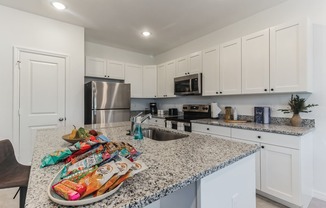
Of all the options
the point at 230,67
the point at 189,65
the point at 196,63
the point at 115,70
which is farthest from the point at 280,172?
the point at 115,70

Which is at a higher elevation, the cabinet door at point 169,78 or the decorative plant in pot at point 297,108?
the cabinet door at point 169,78

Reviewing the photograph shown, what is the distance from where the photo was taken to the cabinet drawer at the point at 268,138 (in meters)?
1.82

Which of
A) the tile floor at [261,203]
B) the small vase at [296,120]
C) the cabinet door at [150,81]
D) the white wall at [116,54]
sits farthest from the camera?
the cabinet door at [150,81]

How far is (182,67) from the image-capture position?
12.4ft

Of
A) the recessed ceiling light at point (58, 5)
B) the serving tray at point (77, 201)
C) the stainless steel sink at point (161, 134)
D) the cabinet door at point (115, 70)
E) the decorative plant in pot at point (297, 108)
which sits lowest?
the stainless steel sink at point (161, 134)

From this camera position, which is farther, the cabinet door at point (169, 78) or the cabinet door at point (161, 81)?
the cabinet door at point (161, 81)

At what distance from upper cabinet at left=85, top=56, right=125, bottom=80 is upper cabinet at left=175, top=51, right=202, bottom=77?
141cm

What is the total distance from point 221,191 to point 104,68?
3.69 metres

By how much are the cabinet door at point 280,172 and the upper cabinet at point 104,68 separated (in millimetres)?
3361

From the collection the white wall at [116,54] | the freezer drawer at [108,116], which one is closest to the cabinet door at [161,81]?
the white wall at [116,54]

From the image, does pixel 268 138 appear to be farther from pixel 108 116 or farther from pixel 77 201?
pixel 108 116

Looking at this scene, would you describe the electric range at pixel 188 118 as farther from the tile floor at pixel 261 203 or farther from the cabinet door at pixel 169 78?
the tile floor at pixel 261 203

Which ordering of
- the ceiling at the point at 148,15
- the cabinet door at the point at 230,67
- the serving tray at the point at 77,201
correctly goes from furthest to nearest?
1. the cabinet door at the point at 230,67
2. the ceiling at the point at 148,15
3. the serving tray at the point at 77,201

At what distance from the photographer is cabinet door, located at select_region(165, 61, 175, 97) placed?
13.2ft
